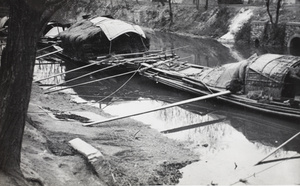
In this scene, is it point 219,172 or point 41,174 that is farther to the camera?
point 219,172

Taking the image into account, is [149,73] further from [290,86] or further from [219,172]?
[219,172]

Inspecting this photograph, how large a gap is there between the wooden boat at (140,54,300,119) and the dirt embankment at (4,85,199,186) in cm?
367

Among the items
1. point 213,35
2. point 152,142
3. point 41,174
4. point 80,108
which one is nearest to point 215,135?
point 152,142

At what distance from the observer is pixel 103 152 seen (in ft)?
24.4

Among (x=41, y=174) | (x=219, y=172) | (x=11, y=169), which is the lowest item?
(x=219, y=172)

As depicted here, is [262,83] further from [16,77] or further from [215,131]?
[16,77]

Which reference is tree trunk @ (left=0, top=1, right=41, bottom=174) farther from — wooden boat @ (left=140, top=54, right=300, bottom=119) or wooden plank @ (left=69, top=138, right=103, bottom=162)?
wooden boat @ (left=140, top=54, right=300, bottom=119)

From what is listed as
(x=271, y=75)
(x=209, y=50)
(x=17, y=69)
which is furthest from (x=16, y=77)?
(x=209, y=50)

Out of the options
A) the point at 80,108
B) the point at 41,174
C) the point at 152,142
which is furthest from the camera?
the point at 80,108

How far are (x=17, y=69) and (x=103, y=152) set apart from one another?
3.31 meters

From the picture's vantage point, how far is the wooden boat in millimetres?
11018

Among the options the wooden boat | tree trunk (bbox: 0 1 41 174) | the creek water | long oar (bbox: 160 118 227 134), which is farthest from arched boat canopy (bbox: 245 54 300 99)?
tree trunk (bbox: 0 1 41 174)

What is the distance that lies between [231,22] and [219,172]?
27725 millimetres

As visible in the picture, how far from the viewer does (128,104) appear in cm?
1343
